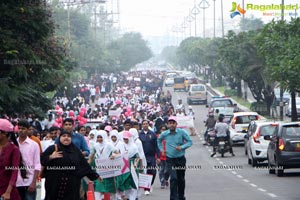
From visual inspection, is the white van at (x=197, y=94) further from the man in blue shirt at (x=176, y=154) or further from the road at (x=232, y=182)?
the man in blue shirt at (x=176, y=154)

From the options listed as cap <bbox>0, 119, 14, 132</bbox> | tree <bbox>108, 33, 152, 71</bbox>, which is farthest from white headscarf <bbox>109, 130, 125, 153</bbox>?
tree <bbox>108, 33, 152, 71</bbox>

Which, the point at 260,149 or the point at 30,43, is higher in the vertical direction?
the point at 30,43

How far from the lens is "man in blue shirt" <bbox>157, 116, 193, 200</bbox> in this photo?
20312mm

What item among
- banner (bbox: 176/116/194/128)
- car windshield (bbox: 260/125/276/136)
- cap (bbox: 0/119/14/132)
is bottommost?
banner (bbox: 176/116/194/128)

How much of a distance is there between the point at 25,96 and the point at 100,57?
302 feet

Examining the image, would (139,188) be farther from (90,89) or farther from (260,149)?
(90,89)

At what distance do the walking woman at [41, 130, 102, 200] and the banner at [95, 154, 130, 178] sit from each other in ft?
19.7

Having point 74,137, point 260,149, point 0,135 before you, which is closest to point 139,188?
point 74,137

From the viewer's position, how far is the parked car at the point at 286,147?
1065 inches

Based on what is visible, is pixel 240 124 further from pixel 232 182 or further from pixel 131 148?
pixel 131 148

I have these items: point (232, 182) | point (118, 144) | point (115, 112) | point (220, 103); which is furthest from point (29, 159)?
point (220, 103)

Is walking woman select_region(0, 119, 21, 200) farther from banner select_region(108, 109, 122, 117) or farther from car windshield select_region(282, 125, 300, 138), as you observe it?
banner select_region(108, 109, 122, 117)

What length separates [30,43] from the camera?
24422 millimetres

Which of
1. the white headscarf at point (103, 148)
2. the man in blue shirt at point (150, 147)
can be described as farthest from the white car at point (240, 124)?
the white headscarf at point (103, 148)
